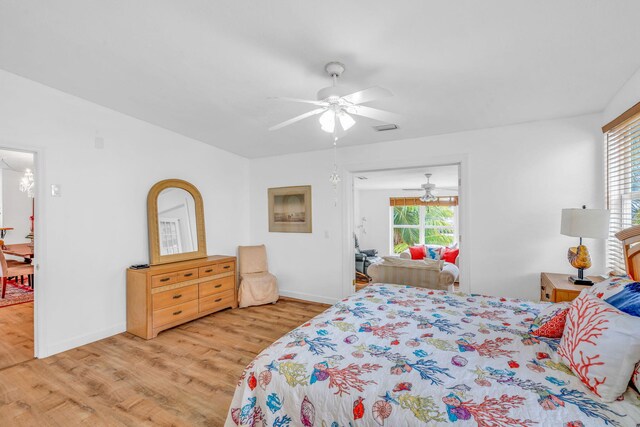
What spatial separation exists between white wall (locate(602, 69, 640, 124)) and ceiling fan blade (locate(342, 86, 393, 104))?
194cm

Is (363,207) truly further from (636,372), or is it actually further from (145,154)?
(636,372)

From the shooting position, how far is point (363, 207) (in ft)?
29.5

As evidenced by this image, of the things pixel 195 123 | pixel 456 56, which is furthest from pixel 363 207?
pixel 456 56

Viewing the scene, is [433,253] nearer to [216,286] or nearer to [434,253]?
[434,253]

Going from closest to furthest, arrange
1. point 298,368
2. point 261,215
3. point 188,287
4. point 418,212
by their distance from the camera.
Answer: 1. point 298,368
2. point 188,287
3. point 261,215
4. point 418,212

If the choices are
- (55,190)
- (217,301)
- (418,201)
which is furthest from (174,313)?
(418,201)

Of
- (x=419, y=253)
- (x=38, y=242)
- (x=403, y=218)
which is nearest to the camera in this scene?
(x=38, y=242)

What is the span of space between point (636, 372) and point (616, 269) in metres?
2.10

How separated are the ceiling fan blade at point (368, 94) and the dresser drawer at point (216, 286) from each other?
119 inches

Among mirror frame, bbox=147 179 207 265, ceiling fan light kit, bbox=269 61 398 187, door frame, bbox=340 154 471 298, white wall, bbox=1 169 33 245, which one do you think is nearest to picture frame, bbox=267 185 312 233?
door frame, bbox=340 154 471 298

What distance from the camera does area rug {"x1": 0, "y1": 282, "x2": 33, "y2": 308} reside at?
13.9 feet

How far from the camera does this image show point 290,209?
186 inches

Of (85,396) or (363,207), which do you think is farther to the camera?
(363,207)

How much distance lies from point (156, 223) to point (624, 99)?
4.80m
